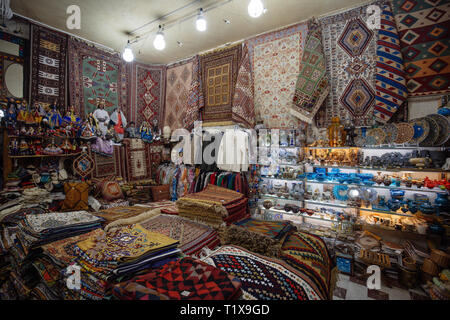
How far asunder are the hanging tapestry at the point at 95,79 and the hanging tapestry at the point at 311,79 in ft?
13.2

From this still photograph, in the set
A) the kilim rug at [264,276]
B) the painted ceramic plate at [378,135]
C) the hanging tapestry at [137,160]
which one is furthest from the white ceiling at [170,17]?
the kilim rug at [264,276]

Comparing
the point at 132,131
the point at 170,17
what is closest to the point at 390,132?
the point at 170,17

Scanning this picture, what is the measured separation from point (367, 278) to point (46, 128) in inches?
212

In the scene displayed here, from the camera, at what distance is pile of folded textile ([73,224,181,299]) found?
1.00m

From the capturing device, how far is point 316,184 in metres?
3.28

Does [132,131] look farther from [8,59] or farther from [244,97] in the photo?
[244,97]

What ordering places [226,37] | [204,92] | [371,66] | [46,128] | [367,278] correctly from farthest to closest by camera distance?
[204,92] → [226,37] → [46,128] → [371,66] → [367,278]

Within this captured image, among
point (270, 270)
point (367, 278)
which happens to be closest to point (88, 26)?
point (270, 270)

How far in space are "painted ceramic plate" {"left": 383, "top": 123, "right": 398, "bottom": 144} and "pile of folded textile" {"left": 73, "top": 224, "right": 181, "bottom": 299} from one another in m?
3.10

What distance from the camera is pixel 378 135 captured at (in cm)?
282

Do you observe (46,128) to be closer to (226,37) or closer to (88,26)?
(88,26)

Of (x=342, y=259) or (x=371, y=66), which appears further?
(x=371, y=66)

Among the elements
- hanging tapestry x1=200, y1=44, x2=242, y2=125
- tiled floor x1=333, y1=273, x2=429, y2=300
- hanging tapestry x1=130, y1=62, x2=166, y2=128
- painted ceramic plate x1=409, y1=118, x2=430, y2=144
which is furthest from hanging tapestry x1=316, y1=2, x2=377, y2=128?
hanging tapestry x1=130, y1=62, x2=166, y2=128

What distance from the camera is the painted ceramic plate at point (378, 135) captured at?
2787 millimetres
